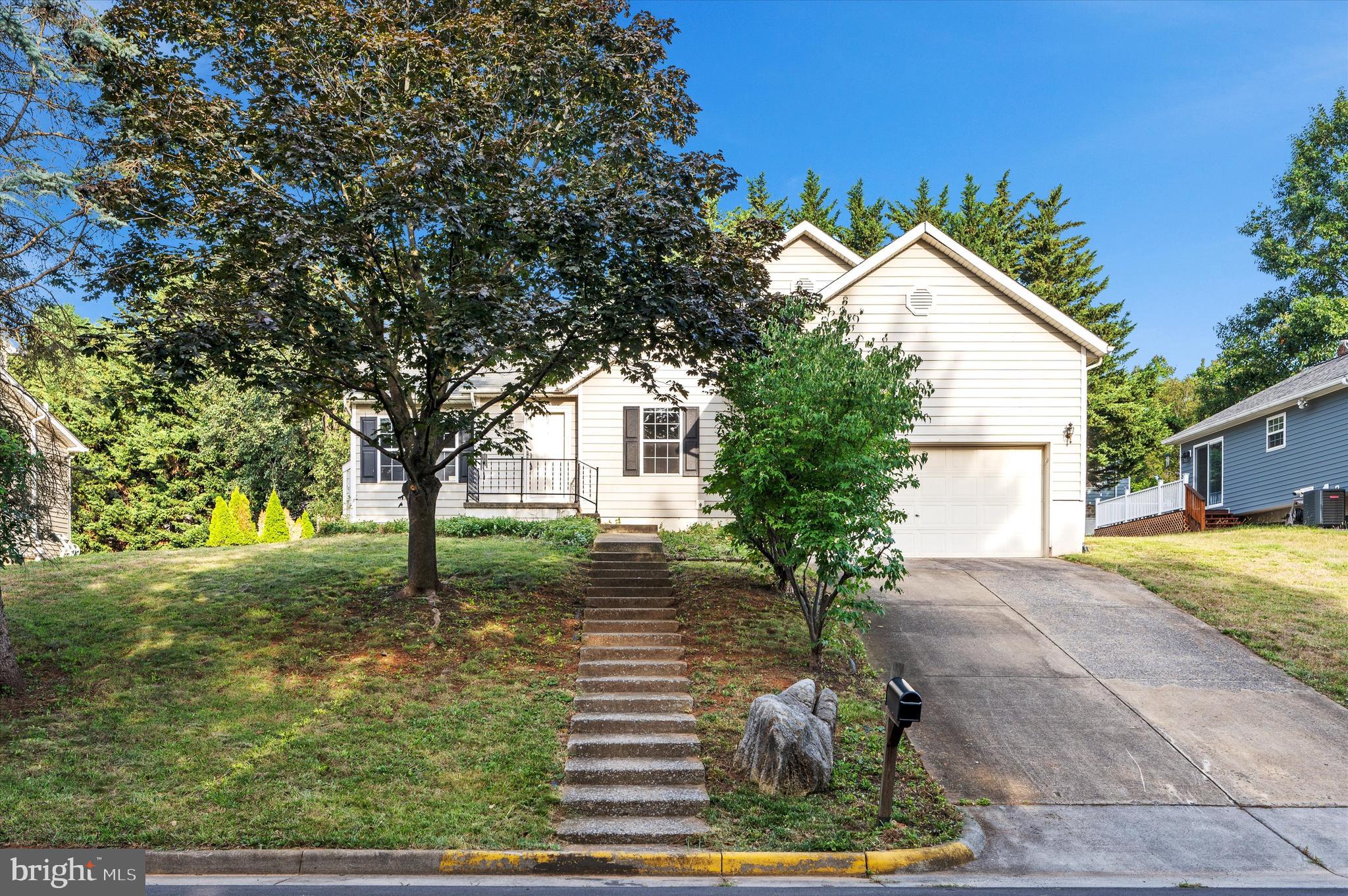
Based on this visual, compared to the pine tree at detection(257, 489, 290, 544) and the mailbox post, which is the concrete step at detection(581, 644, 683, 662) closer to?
the mailbox post

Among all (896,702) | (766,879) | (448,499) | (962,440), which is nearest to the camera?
(766,879)

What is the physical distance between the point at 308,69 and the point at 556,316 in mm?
4680

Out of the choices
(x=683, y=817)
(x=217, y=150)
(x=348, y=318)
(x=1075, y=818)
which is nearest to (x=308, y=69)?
(x=217, y=150)

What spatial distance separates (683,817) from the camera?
302 inches

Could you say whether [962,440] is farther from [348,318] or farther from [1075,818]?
[348,318]

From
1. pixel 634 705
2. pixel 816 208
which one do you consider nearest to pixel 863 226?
pixel 816 208

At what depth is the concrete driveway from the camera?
8000mm

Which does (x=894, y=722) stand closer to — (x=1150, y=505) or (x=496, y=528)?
(x=496, y=528)

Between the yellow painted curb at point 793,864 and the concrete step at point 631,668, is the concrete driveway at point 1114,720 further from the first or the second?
the concrete step at point 631,668

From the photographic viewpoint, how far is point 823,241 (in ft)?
70.8

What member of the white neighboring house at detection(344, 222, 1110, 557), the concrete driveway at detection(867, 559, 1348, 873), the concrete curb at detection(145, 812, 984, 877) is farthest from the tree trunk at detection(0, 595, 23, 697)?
the concrete driveway at detection(867, 559, 1348, 873)

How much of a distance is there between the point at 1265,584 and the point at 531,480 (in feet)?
48.8

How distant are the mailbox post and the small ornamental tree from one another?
2.53 m

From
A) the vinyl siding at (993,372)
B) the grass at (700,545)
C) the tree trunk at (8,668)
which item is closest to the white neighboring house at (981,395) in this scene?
the vinyl siding at (993,372)
